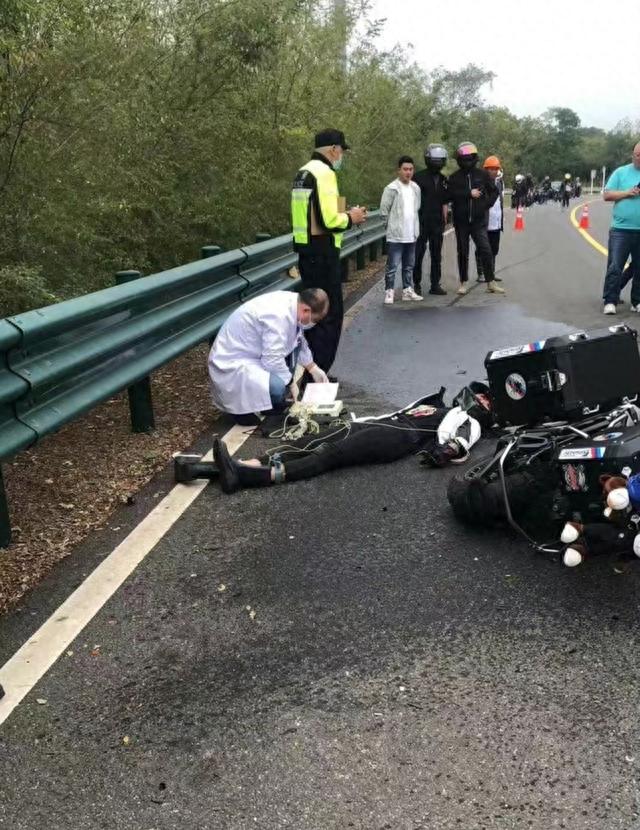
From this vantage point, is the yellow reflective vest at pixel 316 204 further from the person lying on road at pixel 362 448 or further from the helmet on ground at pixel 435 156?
the helmet on ground at pixel 435 156

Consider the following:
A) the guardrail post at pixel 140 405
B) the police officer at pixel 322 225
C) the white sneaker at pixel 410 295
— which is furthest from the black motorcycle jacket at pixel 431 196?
the guardrail post at pixel 140 405

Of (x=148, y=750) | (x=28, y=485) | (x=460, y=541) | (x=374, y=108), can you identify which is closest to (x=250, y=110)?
(x=28, y=485)

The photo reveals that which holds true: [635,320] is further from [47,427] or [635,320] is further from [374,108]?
[374,108]

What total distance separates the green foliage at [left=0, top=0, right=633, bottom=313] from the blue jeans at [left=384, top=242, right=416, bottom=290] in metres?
1.88

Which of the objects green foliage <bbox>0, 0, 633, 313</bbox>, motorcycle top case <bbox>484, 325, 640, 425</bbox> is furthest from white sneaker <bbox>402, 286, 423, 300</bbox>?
motorcycle top case <bbox>484, 325, 640, 425</bbox>

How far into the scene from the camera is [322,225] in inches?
284

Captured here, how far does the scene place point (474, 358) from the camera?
8.10 m

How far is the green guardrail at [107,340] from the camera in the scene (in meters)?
4.03

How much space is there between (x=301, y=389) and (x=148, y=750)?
14.3 ft

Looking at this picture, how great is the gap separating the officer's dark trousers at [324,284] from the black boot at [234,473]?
2.46 meters

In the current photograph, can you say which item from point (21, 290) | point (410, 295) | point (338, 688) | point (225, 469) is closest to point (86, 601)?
point (338, 688)

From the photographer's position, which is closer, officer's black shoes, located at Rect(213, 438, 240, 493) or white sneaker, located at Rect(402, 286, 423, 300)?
officer's black shoes, located at Rect(213, 438, 240, 493)

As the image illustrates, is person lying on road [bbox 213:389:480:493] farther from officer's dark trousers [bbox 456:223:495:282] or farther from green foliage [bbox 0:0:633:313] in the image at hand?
officer's dark trousers [bbox 456:223:495:282]

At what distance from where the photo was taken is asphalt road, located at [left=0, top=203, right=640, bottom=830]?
2.44m
